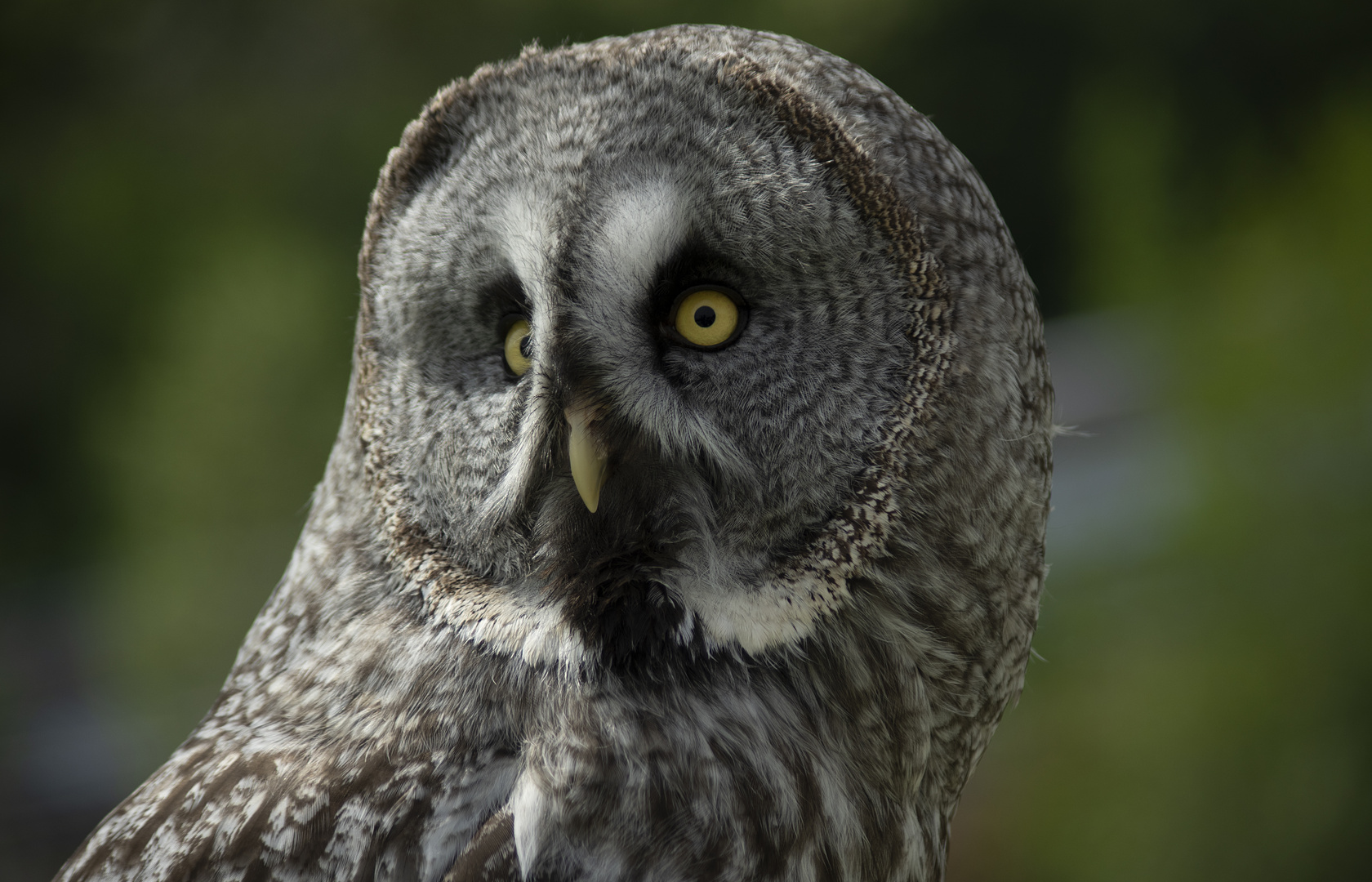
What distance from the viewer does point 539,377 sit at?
778mm

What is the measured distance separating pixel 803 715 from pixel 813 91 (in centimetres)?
48

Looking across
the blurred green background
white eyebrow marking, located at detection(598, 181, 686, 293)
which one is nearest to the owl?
white eyebrow marking, located at detection(598, 181, 686, 293)

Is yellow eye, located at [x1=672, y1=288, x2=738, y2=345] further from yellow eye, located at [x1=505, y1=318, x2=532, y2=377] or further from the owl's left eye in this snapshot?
yellow eye, located at [x1=505, y1=318, x2=532, y2=377]

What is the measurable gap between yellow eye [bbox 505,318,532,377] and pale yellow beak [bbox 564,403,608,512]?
0.24 feet

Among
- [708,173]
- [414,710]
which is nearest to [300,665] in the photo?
[414,710]

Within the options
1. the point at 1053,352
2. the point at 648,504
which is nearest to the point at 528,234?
the point at 648,504

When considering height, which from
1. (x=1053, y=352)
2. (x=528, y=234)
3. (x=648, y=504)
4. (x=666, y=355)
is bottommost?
(x=1053, y=352)

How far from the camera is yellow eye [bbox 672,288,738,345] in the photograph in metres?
0.81

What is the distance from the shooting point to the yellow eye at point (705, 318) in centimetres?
81

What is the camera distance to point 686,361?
0.81 m

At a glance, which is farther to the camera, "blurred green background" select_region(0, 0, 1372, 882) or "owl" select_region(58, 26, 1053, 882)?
"blurred green background" select_region(0, 0, 1372, 882)

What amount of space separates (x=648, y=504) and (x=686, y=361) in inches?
4.2

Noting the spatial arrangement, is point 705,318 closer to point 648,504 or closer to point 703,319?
point 703,319

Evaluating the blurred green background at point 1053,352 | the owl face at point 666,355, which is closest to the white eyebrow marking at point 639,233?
the owl face at point 666,355
